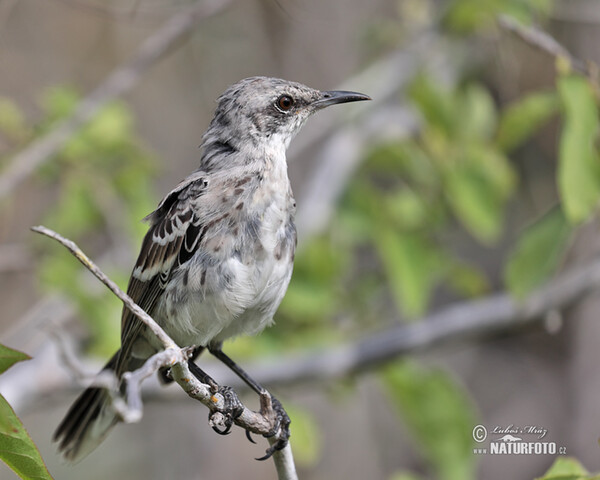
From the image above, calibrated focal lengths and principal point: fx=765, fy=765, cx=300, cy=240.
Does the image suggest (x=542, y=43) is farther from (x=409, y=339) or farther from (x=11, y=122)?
(x=11, y=122)

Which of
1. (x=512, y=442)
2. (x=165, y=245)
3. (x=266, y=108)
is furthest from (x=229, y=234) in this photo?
(x=512, y=442)

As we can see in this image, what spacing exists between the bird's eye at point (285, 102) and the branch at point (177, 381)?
143 centimetres

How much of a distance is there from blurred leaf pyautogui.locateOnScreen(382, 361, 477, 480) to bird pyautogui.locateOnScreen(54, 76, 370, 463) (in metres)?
1.56

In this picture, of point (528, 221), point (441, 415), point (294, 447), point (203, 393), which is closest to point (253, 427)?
point (203, 393)

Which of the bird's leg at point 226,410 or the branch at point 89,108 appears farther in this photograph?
the branch at point 89,108

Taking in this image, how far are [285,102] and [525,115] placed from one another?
1471 millimetres

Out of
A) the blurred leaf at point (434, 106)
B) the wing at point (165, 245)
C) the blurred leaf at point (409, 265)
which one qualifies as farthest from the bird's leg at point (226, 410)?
the blurred leaf at point (434, 106)

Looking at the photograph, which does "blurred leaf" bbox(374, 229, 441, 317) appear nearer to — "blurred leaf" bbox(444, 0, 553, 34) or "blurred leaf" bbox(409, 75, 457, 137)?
"blurred leaf" bbox(409, 75, 457, 137)

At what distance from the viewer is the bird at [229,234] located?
10.5 feet

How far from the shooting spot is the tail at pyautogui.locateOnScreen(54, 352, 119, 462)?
3.85 meters

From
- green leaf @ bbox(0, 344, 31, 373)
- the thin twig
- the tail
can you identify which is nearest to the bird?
the tail

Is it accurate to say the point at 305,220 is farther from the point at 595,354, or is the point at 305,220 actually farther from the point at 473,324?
the point at 595,354

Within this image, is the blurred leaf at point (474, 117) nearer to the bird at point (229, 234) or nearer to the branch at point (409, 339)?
the branch at point (409, 339)

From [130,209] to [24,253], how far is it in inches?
47.3
